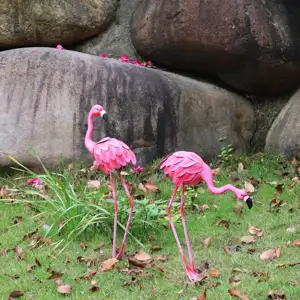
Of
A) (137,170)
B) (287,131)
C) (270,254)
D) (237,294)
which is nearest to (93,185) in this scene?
(137,170)

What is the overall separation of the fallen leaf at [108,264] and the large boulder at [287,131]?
357 centimetres

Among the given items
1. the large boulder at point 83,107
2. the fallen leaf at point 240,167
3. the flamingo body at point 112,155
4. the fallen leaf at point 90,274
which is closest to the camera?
the fallen leaf at point 90,274

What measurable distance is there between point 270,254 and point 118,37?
15.5ft

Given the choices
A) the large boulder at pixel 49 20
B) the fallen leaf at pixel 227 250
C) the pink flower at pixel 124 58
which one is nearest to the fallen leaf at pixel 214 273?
the fallen leaf at pixel 227 250

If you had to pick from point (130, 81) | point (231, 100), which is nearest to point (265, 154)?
point (231, 100)

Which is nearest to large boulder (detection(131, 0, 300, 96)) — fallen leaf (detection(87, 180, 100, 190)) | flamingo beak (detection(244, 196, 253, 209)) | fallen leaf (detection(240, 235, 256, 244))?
fallen leaf (detection(87, 180, 100, 190))

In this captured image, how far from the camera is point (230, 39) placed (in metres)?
6.93

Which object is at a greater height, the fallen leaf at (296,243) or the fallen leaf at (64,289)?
the fallen leaf at (296,243)

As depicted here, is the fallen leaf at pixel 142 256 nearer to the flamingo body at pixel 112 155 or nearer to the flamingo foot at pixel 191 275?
the flamingo foot at pixel 191 275

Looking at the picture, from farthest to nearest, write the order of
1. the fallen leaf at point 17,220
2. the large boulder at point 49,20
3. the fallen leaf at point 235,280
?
1. the large boulder at point 49,20
2. the fallen leaf at point 17,220
3. the fallen leaf at point 235,280

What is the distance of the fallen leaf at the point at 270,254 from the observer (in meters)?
3.98

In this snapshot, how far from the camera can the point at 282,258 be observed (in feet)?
13.0

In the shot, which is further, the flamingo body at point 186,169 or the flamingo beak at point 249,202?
the flamingo body at point 186,169

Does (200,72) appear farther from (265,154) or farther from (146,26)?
(265,154)
